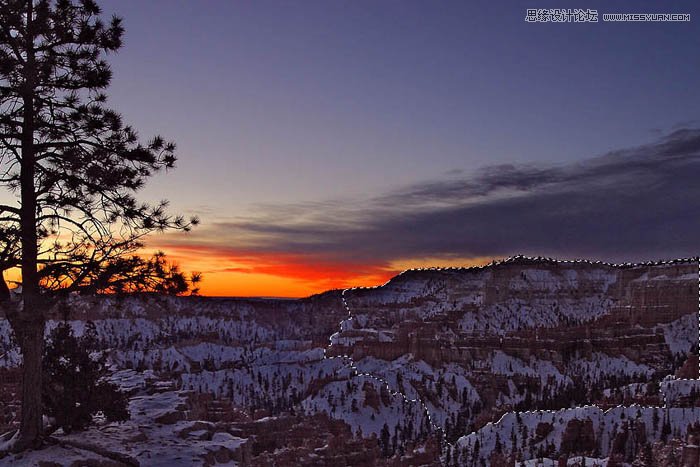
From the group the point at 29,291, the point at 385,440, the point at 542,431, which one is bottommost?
the point at 385,440

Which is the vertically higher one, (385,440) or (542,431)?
(542,431)

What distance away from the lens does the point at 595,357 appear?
146500 mm

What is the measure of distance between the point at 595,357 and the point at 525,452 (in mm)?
91343

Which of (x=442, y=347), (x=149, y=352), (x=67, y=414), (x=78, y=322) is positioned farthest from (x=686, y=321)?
(x=67, y=414)

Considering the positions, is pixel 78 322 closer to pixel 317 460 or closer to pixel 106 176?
pixel 317 460

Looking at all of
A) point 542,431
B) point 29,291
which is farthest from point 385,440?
point 29,291

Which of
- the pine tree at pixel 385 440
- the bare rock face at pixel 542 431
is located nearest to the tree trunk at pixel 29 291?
the bare rock face at pixel 542 431

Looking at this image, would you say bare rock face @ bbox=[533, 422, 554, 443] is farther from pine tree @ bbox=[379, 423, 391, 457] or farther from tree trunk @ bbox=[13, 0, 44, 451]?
tree trunk @ bbox=[13, 0, 44, 451]

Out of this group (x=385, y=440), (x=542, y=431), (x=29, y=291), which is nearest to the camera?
(x=29, y=291)

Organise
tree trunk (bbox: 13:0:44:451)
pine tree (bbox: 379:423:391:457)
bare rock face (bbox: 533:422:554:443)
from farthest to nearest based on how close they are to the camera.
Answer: pine tree (bbox: 379:423:391:457) < bare rock face (bbox: 533:422:554:443) < tree trunk (bbox: 13:0:44:451)

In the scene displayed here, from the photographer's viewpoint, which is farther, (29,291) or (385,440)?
(385,440)

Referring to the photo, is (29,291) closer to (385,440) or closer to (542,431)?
(542,431)

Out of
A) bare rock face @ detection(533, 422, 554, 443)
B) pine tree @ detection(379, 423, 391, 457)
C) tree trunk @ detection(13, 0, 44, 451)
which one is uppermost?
tree trunk @ detection(13, 0, 44, 451)

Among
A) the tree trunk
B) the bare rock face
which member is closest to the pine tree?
the bare rock face
